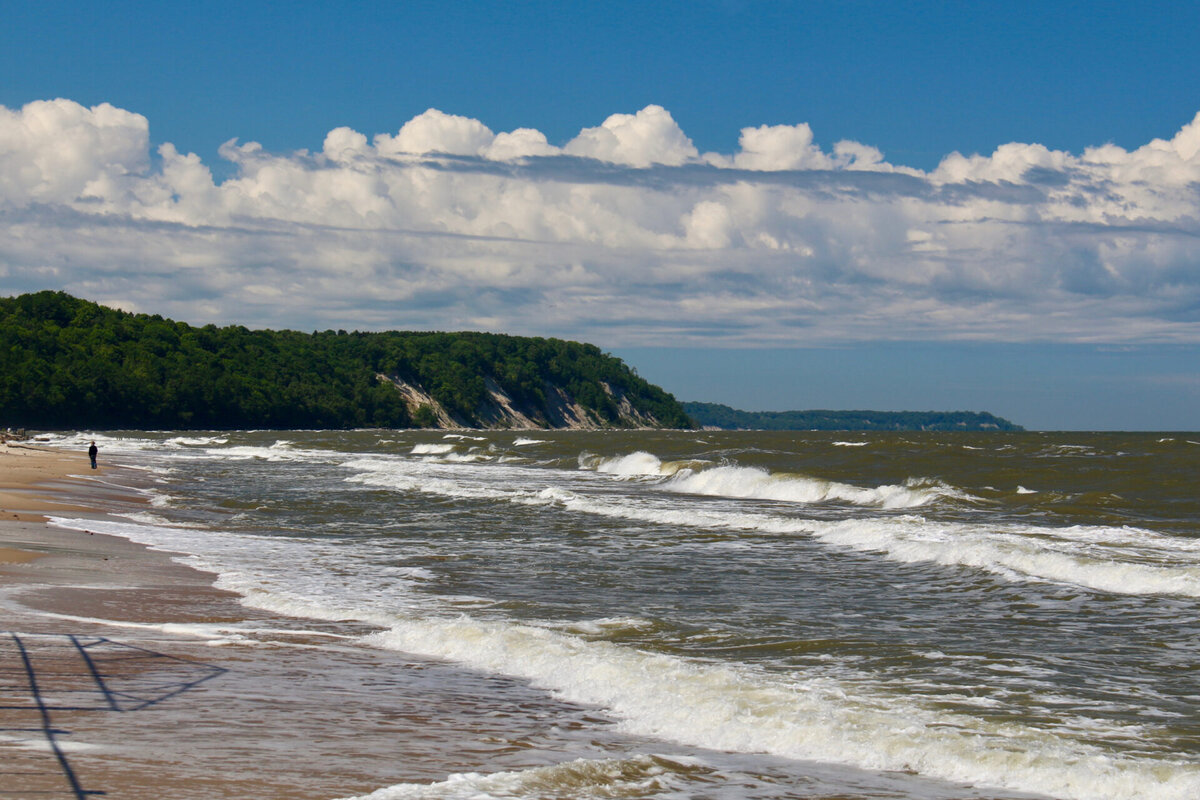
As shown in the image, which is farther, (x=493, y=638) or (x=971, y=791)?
(x=493, y=638)

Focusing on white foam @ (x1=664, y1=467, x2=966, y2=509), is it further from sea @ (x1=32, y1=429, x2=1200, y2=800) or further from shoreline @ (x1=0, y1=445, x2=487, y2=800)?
shoreline @ (x1=0, y1=445, x2=487, y2=800)

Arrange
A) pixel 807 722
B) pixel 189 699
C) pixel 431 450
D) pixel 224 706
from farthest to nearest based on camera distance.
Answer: pixel 431 450
pixel 807 722
pixel 189 699
pixel 224 706

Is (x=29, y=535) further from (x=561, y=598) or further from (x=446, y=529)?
(x=561, y=598)

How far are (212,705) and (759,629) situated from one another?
6181 mm

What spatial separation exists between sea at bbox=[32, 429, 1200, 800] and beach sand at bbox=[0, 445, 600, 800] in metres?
0.17

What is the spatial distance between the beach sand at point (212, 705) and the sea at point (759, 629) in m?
0.17

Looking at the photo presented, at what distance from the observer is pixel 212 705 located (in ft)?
24.3

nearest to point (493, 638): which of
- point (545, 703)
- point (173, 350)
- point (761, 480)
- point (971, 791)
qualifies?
point (545, 703)

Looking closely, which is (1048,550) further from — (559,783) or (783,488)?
(783,488)

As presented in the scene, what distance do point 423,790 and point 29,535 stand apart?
14.2 metres

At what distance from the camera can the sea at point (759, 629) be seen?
6.72 metres

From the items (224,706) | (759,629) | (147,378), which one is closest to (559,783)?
(224,706)

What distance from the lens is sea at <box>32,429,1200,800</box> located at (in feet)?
22.1

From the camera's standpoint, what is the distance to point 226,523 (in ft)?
74.2
